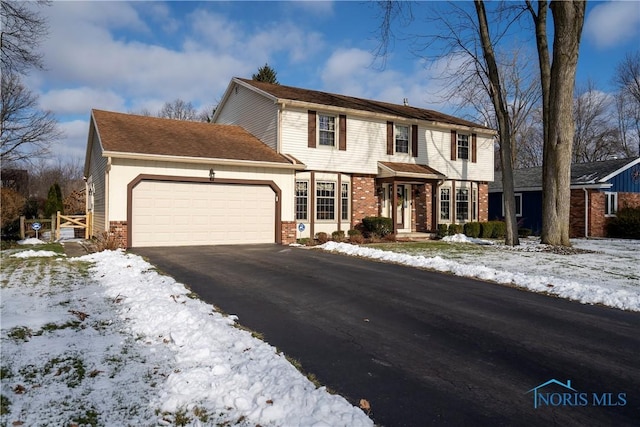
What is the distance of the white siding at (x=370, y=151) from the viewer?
17.8 m

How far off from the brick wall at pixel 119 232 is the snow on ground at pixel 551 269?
259 inches

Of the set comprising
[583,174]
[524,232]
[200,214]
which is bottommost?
[524,232]

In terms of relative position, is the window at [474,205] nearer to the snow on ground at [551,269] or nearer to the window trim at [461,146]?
the window trim at [461,146]

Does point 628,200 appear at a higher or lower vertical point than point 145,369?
higher

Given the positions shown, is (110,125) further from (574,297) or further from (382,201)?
(574,297)

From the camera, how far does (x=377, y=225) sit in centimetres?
1859

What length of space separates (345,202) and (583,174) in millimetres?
15373

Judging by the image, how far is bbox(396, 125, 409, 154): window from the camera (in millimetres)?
20828

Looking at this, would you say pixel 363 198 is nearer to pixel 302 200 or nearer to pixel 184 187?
pixel 302 200

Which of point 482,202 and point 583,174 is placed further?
point 583,174

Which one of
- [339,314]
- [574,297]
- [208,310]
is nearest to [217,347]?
[208,310]

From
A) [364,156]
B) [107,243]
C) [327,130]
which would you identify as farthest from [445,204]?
[107,243]

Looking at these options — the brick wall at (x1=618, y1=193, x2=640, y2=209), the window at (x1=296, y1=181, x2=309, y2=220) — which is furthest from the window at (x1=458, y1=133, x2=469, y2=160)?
the window at (x1=296, y1=181, x2=309, y2=220)

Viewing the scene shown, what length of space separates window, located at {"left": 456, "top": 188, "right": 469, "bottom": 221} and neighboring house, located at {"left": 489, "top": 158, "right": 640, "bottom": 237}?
4303 mm
